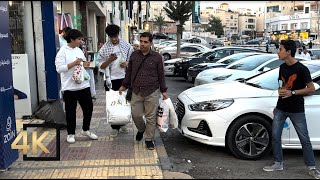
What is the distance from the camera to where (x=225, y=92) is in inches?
246

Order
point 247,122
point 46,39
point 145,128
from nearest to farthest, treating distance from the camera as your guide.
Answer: point 247,122 → point 145,128 → point 46,39

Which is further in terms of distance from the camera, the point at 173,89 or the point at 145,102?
the point at 173,89

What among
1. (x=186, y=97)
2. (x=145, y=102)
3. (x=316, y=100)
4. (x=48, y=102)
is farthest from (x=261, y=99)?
(x=48, y=102)

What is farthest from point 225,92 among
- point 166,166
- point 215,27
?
point 215,27

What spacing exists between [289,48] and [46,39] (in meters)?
4.78

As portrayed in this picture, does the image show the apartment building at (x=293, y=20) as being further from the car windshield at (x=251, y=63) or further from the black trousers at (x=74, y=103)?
the black trousers at (x=74, y=103)

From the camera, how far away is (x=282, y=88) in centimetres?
532

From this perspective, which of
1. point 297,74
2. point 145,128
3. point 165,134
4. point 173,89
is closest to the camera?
point 297,74

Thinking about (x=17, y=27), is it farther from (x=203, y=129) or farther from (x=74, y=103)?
(x=203, y=129)

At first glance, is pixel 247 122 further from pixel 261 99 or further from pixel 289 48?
pixel 289 48

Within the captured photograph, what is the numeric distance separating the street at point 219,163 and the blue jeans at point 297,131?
0.23 meters

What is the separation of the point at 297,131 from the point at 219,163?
116 cm

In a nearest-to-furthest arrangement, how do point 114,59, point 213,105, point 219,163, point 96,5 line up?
point 219,163, point 213,105, point 114,59, point 96,5

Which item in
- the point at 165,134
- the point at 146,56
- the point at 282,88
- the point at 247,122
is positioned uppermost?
the point at 146,56
